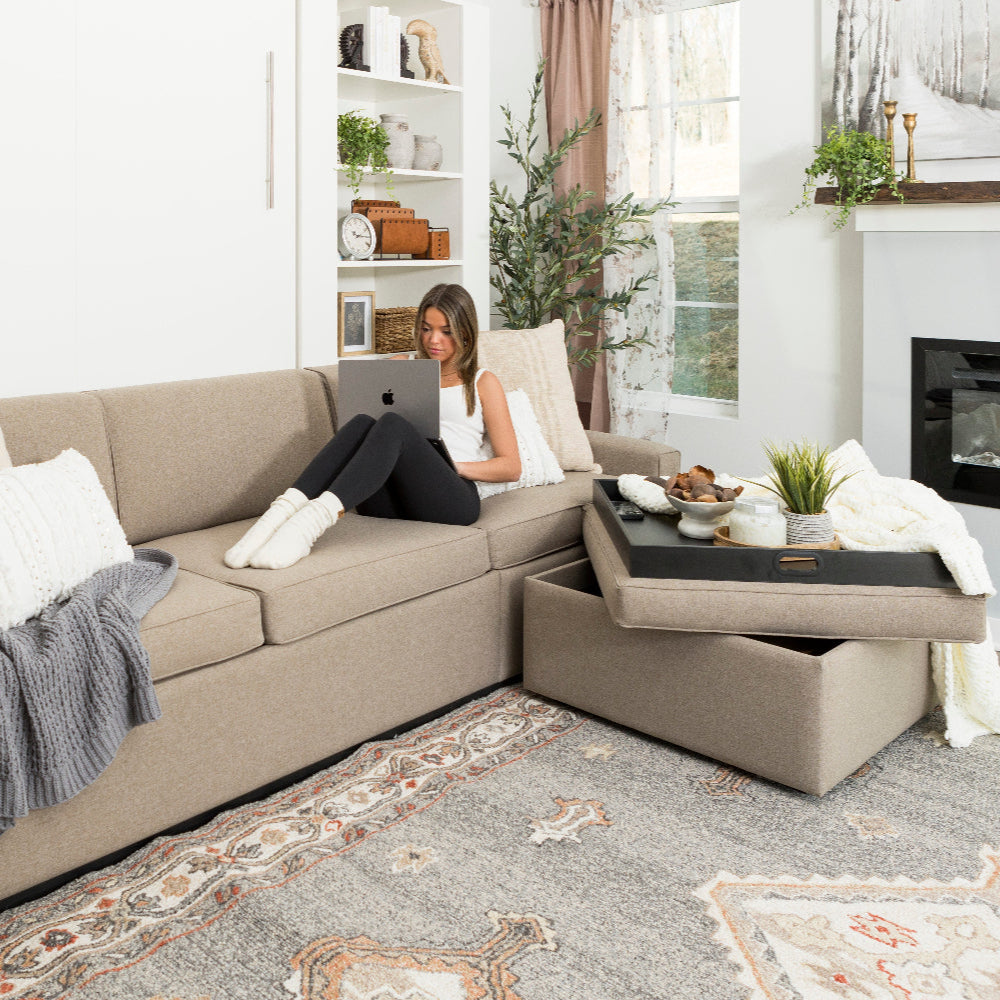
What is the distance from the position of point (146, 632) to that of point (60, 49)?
217 cm

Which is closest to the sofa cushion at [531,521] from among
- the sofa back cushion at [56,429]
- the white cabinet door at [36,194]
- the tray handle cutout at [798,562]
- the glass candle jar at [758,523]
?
the glass candle jar at [758,523]

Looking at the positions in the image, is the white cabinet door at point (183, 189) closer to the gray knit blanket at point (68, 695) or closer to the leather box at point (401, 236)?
the leather box at point (401, 236)

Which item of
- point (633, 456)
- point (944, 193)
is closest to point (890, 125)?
point (944, 193)

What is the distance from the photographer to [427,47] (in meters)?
4.66

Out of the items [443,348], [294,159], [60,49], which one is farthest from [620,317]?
[60,49]

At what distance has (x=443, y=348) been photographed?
325 cm

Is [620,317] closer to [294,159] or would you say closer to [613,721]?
[294,159]

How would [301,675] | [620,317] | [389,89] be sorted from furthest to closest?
1. [620,317]
2. [389,89]
3. [301,675]

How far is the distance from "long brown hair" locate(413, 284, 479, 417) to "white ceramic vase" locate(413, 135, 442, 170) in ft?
5.47

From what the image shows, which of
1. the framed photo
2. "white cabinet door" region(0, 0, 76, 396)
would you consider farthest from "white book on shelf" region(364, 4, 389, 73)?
"white cabinet door" region(0, 0, 76, 396)

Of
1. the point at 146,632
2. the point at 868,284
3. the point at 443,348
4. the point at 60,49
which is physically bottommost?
the point at 146,632

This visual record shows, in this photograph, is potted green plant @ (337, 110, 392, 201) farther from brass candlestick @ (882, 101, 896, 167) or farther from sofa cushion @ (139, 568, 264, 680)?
sofa cushion @ (139, 568, 264, 680)

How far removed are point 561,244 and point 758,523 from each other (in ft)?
9.15

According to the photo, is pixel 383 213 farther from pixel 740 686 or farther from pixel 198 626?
pixel 740 686
